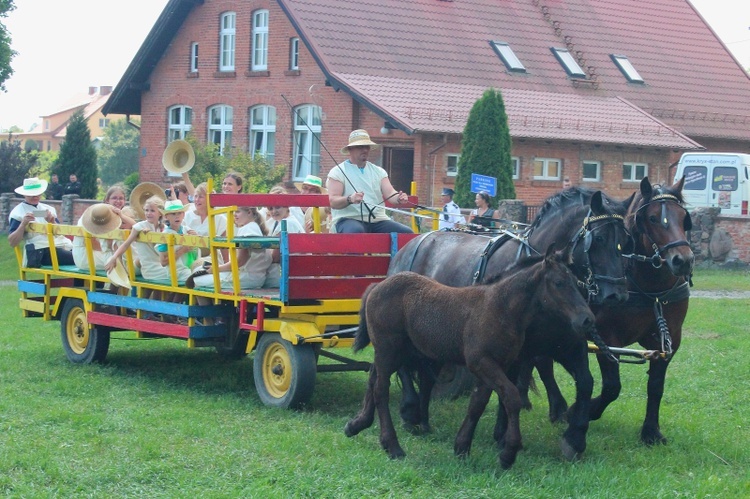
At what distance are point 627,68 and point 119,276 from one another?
2581 cm

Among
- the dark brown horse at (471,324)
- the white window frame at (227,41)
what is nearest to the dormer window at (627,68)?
the white window frame at (227,41)

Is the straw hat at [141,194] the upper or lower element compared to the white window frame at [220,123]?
lower

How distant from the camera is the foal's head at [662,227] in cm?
701

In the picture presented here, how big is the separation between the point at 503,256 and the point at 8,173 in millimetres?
29934

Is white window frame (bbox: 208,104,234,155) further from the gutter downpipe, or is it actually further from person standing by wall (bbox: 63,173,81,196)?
the gutter downpipe

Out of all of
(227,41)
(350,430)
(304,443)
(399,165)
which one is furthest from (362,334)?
(227,41)

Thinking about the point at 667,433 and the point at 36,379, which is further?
the point at 36,379

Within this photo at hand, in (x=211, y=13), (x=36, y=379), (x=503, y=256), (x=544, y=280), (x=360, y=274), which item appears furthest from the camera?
(x=211, y=13)

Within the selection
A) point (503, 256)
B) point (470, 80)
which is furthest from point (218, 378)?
point (470, 80)

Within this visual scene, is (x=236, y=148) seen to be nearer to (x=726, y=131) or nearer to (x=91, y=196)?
(x=91, y=196)

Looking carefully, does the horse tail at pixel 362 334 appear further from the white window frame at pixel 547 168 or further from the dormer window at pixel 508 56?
the dormer window at pixel 508 56

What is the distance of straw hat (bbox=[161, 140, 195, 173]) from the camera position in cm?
1085

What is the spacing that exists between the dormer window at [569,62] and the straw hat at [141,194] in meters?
21.4

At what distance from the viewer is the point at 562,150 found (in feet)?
93.7
